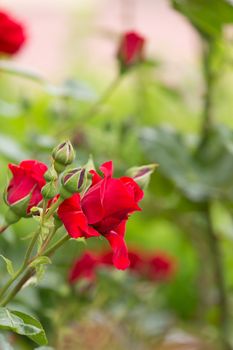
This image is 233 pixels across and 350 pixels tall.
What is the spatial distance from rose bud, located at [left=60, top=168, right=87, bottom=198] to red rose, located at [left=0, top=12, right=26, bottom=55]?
23.4 inches

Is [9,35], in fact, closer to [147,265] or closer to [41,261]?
[147,265]

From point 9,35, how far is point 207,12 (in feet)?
0.88

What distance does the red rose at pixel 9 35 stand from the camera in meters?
1.14

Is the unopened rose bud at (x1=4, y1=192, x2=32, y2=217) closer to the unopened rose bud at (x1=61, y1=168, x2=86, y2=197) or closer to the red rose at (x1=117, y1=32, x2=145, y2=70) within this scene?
the unopened rose bud at (x1=61, y1=168, x2=86, y2=197)

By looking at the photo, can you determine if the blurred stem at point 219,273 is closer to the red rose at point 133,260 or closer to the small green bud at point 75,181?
the red rose at point 133,260

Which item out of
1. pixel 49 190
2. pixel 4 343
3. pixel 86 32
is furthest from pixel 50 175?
pixel 86 32

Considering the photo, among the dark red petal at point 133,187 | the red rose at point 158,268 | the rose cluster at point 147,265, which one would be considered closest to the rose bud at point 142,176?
the dark red petal at point 133,187

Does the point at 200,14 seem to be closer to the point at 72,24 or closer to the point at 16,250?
the point at 16,250

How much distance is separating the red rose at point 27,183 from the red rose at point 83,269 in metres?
0.44

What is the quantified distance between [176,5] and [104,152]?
1.01 ft

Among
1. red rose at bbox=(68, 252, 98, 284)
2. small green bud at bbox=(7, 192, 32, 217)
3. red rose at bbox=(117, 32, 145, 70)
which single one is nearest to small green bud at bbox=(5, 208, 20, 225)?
small green bud at bbox=(7, 192, 32, 217)

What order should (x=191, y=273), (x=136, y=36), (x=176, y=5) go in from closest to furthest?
(x=176, y=5) → (x=136, y=36) → (x=191, y=273)

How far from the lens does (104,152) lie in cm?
126

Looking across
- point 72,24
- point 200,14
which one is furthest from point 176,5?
point 72,24
